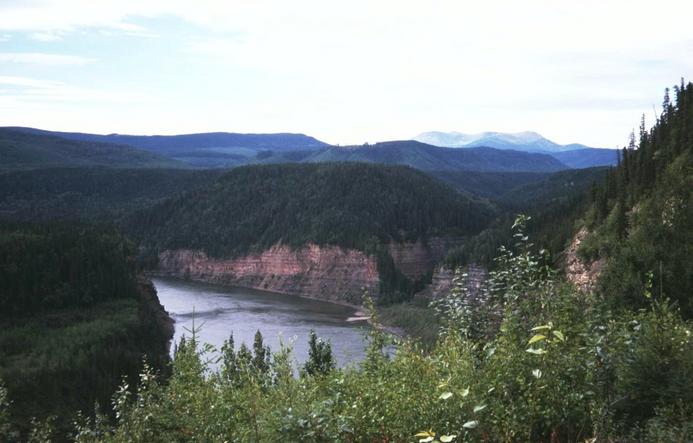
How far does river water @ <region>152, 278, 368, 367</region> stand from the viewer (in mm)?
100688

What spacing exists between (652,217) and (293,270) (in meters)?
128

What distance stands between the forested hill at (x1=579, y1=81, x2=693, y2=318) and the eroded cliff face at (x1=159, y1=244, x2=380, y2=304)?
273 feet

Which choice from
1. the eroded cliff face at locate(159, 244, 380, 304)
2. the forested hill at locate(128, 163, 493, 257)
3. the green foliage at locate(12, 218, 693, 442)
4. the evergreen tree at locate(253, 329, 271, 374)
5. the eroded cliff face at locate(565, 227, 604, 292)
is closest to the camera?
the green foliage at locate(12, 218, 693, 442)

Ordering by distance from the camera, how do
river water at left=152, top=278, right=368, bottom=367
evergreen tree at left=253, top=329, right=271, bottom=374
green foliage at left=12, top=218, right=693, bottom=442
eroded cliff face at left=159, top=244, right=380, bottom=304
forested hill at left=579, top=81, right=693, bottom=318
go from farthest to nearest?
eroded cliff face at left=159, top=244, right=380, bottom=304 < river water at left=152, top=278, right=368, bottom=367 < forested hill at left=579, top=81, right=693, bottom=318 < evergreen tree at left=253, top=329, right=271, bottom=374 < green foliage at left=12, top=218, right=693, bottom=442

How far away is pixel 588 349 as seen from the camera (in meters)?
11.4

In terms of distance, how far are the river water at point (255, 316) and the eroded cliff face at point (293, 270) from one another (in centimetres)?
496

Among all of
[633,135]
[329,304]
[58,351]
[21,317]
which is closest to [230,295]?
[329,304]

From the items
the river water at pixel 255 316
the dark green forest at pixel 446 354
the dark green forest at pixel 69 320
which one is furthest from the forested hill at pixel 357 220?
the dark green forest at pixel 69 320

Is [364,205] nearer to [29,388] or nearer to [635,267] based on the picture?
[29,388]

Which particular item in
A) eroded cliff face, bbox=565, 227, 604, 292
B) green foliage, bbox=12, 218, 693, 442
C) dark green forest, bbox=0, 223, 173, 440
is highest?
green foliage, bbox=12, 218, 693, 442

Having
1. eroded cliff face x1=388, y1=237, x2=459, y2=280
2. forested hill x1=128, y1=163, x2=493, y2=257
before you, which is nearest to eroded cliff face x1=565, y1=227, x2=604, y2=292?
eroded cliff face x1=388, y1=237, x2=459, y2=280

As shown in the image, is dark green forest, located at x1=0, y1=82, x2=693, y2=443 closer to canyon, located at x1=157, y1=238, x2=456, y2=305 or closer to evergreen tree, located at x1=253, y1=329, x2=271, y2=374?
evergreen tree, located at x1=253, y1=329, x2=271, y2=374

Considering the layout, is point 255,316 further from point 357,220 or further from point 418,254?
point 357,220

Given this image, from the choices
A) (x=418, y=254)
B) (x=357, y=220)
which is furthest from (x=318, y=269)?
(x=418, y=254)
